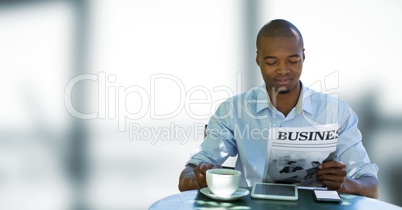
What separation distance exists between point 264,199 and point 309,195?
5.7 inches

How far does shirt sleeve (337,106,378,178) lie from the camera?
1442 mm

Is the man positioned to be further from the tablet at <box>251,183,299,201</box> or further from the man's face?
the tablet at <box>251,183,299,201</box>

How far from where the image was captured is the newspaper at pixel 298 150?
1.23 m

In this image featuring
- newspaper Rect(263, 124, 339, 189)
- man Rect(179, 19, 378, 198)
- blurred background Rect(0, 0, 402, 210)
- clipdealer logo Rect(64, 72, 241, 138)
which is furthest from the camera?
clipdealer logo Rect(64, 72, 241, 138)

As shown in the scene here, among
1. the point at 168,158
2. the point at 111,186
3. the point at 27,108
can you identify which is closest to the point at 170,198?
the point at 168,158

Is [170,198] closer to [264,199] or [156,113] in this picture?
[264,199]

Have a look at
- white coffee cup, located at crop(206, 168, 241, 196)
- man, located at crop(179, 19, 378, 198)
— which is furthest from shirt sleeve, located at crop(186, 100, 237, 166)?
white coffee cup, located at crop(206, 168, 241, 196)

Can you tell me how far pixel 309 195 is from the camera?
1.17m

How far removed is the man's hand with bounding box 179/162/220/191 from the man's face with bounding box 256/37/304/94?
17.8 inches

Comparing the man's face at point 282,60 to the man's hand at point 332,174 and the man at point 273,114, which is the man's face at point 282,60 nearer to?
the man at point 273,114

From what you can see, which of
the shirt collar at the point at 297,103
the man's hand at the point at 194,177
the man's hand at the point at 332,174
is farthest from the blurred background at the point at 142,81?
the man's hand at the point at 332,174

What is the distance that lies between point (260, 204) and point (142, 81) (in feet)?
5.60

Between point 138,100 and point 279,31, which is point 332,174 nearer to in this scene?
point 279,31

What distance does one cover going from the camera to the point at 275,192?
116 centimetres
